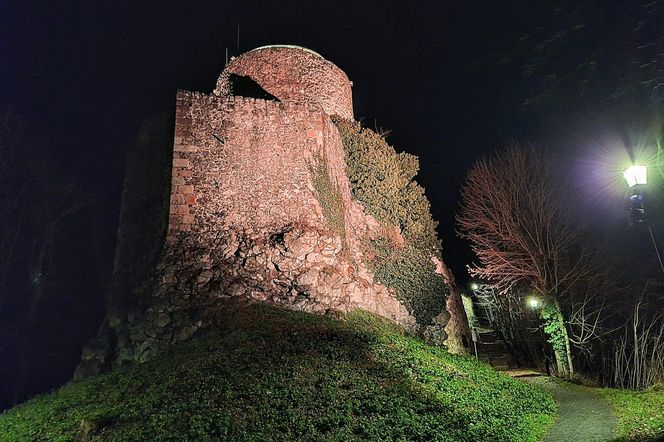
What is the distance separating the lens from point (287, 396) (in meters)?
6.78

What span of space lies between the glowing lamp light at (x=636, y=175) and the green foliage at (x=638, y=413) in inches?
151

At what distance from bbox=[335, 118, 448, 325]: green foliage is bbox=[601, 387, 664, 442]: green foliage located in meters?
5.54

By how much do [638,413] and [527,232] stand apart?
7593mm

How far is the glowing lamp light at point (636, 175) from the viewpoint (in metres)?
7.08

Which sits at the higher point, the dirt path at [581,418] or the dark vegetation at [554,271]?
the dark vegetation at [554,271]

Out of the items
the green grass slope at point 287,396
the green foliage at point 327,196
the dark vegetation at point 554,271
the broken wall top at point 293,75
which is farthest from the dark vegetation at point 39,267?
the dark vegetation at point 554,271

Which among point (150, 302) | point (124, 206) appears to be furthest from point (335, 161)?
point (124, 206)

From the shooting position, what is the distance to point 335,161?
47.0ft

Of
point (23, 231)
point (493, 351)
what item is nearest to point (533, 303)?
point (493, 351)

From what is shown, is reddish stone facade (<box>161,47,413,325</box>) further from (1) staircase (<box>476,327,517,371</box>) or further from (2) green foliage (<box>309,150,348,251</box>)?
(1) staircase (<box>476,327,517,371</box>)

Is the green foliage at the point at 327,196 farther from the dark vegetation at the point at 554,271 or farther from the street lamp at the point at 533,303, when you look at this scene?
the street lamp at the point at 533,303

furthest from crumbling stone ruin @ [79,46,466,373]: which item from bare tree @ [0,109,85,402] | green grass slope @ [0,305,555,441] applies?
bare tree @ [0,109,85,402]

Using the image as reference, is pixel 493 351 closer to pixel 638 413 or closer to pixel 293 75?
pixel 638 413

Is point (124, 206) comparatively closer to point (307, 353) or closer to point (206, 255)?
point (206, 255)
